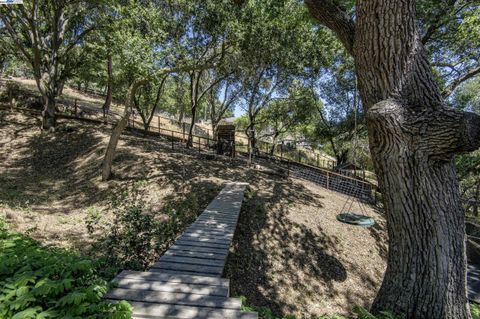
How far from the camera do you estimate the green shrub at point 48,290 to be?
1898 mm

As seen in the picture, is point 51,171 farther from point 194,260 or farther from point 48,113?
point 194,260

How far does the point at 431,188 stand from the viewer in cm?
295

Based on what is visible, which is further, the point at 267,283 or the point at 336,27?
the point at 267,283

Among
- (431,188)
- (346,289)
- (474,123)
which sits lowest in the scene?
(346,289)

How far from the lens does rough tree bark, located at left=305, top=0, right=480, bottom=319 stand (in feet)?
9.57

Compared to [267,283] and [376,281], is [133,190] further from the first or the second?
[376,281]

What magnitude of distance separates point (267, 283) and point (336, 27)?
17.6 feet

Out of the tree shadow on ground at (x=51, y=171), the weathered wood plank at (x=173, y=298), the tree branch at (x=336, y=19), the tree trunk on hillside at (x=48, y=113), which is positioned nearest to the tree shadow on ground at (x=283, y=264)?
the weathered wood plank at (x=173, y=298)

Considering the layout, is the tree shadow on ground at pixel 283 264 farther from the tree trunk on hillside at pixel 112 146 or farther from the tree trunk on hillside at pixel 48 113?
the tree trunk on hillside at pixel 48 113

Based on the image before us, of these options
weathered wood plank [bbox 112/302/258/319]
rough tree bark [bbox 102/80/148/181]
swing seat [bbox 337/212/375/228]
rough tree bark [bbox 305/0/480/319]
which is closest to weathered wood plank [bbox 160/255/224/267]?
weathered wood plank [bbox 112/302/258/319]

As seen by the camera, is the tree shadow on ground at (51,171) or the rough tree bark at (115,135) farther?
the rough tree bark at (115,135)

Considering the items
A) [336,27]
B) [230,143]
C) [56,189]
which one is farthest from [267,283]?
[230,143]

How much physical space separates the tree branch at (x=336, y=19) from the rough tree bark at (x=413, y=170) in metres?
0.44

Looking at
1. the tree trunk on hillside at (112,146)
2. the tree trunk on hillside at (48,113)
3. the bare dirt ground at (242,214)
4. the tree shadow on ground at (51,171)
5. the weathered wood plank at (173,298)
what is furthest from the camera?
the tree trunk on hillside at (48,113)
